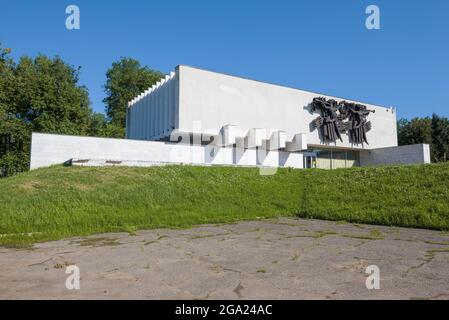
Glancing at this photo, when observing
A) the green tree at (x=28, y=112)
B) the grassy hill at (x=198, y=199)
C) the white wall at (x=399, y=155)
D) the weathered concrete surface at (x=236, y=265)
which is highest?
the green tree at (x=28, y=112)

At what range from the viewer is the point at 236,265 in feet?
17.4

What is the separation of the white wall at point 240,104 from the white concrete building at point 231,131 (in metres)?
0.07

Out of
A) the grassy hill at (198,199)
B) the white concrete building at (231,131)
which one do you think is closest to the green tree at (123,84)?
the white concrete building at (231,131)

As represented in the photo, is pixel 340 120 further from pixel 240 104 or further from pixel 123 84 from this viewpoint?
pixel 123 84

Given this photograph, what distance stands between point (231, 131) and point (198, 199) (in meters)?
13.7

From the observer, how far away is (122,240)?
7.86m

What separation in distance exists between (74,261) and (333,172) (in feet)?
44.0

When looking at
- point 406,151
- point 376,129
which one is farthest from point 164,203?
point 376,129

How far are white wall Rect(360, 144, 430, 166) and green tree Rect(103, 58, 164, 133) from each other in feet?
102

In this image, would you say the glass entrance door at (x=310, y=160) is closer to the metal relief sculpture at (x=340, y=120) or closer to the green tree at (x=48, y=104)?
the metal relief sculpture at (x=340, y=120)

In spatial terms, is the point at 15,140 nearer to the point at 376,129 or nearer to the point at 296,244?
the point at 296,244

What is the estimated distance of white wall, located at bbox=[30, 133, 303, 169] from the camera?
19203 mm

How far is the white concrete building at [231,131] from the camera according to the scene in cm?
2136

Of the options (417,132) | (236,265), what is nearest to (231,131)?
(236,265)
